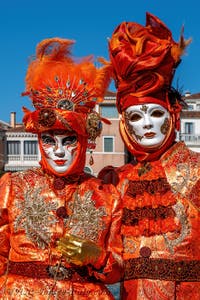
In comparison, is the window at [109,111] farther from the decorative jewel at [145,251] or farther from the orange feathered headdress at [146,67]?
the decorative jewel at [145,251]

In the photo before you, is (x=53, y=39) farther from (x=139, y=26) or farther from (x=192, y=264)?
(x=192, y=264)

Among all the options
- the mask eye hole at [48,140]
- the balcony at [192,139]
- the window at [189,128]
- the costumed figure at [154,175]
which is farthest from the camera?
the window at [189,128]

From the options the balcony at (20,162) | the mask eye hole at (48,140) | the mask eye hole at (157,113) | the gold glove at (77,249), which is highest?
the mask eye hole at (157,113)

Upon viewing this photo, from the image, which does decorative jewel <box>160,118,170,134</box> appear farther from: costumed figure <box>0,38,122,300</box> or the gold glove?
the gold glove

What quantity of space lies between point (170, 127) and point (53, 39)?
1032mm

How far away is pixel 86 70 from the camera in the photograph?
430cm

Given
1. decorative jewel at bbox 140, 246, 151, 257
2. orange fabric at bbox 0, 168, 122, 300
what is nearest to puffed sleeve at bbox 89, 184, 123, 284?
orange fabric at bbox 0, 168, 122, 300

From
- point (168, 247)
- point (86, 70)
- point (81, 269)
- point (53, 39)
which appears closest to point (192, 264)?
point (168, 247)

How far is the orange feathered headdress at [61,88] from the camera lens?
4016mm

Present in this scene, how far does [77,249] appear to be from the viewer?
12.1 feet

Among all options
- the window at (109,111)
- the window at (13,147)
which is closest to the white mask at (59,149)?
the window at (109,111)

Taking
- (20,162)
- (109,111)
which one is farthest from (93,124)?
(20,162)

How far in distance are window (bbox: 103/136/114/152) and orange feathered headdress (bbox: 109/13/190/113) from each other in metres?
25.6

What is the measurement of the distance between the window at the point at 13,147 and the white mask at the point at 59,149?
Answer: 29.4m
